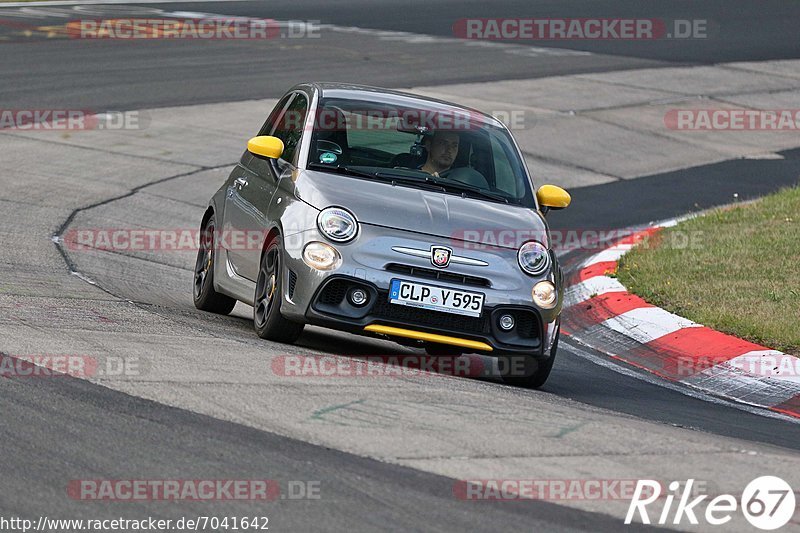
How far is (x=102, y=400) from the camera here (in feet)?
19.7

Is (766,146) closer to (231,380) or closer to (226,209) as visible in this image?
(226,209)

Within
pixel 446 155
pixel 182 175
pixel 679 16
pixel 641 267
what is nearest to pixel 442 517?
pixel 446 155

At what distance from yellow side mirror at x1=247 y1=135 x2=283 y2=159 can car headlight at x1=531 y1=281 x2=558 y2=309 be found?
186 centimetres

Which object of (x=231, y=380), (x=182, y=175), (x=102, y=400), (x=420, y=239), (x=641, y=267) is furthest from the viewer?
(x=182, y=175)

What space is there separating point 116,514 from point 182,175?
11.0 meters

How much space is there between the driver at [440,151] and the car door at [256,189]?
83cm

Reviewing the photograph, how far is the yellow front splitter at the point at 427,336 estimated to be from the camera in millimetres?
7617

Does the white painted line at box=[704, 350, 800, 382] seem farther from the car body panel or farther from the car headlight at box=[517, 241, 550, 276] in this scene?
the car headlight at box=[517, 241, 550, 276]

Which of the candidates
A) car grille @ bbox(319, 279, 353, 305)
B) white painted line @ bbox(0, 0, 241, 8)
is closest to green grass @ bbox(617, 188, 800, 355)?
car grille @ bbox(319, 279, 353, 305)

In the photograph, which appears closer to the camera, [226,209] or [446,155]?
[446,155]

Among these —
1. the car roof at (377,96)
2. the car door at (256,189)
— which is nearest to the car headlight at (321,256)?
the car door at (256,189)

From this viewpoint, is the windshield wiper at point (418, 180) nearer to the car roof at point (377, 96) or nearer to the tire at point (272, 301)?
the tire at point (272, 301)

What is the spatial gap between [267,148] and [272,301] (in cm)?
113

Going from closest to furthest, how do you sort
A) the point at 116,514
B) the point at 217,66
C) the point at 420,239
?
the point at 116,514
the point at 420,239
the point at 217,66
